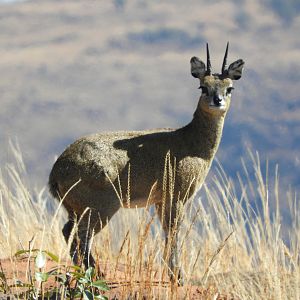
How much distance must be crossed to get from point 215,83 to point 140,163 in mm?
1181

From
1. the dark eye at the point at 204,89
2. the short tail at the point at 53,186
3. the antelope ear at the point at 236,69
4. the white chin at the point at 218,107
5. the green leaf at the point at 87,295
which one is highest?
the antelope ear at the point at 236,69

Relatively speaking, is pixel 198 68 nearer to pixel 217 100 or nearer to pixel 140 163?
pixel 217 100

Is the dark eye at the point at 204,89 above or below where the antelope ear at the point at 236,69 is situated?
below

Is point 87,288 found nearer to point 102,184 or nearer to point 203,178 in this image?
point 102,184

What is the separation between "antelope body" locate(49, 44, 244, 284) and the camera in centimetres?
738

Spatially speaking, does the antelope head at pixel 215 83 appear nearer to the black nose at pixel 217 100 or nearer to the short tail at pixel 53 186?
the black nose at pixel 217 100

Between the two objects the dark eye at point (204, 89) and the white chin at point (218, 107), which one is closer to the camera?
the white chin at point (218, 107)

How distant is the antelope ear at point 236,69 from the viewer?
8.05m

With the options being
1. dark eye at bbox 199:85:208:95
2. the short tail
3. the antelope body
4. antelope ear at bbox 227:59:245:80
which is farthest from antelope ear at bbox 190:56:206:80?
the short tail

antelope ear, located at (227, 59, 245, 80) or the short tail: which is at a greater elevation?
antelope ear, located at (227, 59, 245, 80)

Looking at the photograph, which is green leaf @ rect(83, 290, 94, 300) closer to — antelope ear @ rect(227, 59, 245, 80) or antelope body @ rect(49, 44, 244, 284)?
antelope body @ rect(49, 44, 244, 284)

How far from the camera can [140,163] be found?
764 centimetres

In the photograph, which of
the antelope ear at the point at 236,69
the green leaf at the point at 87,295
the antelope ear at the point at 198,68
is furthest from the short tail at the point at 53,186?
the antelope ear at the point at 236,69

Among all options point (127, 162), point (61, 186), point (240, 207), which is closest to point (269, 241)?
point (240, 207)
